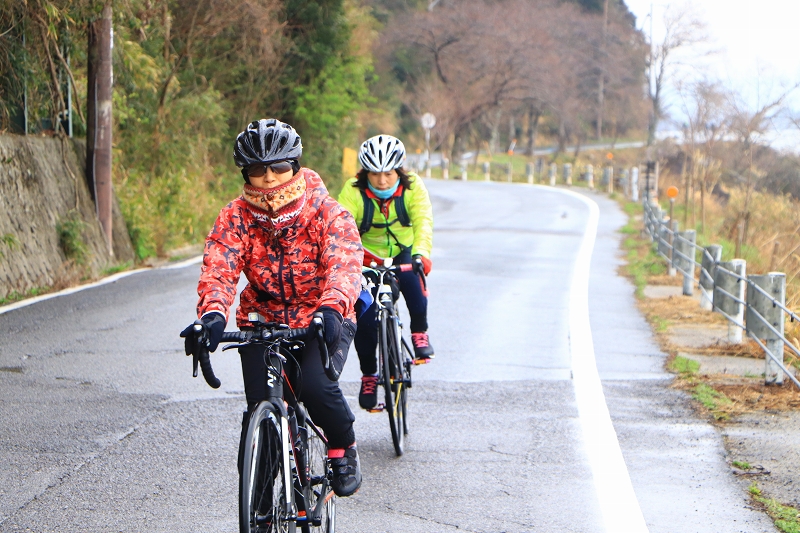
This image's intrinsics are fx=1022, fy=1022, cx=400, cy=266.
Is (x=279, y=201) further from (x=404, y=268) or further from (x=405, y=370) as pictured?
(x=405, y=370)

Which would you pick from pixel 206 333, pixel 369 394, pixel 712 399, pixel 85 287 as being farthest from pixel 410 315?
pixel 85 287

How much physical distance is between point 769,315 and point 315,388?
529 cm

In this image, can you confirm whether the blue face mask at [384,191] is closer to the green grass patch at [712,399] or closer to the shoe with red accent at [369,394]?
the shoe with red accent at [369,394]

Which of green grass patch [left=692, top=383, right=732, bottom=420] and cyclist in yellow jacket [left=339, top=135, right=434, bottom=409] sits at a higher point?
cyclist in yellow jacket [left=339, top=135, right=434, bottom=409]

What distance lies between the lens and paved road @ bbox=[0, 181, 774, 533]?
16.2 feet

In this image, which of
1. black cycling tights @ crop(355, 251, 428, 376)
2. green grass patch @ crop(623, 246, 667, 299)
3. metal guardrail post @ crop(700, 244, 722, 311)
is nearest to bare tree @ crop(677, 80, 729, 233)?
green grass patch @ crop(623, 246, 667, 299)

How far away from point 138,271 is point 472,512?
10880 mm

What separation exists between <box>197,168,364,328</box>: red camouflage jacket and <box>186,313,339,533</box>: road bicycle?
0.18m

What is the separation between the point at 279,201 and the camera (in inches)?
158

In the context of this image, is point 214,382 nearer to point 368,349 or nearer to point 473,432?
point 368,349

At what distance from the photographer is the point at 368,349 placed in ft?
20.6

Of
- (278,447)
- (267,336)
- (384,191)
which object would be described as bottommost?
(278,447)

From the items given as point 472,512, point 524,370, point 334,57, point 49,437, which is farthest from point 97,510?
point 334,57

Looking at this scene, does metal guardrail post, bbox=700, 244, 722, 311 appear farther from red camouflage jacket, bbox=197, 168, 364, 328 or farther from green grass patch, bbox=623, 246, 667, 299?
red camouflage jacket, bbox=197, 168, 364, 328
